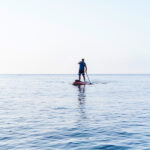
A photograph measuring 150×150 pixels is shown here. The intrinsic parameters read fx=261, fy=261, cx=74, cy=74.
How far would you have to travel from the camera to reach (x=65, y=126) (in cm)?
927

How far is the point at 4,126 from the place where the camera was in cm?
936

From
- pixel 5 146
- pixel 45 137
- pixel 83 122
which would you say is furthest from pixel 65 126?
pixel 5 146

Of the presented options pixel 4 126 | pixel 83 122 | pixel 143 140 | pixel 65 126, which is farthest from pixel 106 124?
pixel 4 126

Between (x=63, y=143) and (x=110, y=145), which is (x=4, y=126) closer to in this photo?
(x=63, y=143)

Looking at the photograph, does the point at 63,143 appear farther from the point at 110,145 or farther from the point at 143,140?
the point at 143,140

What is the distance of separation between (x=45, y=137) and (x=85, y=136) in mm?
1204

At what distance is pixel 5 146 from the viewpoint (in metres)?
6.93

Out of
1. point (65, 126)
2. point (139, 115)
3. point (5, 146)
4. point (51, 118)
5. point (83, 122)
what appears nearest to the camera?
point (5, 146)

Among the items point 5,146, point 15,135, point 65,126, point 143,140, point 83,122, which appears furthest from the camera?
point 83,122

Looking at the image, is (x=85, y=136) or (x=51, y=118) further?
(x=51, y=118)

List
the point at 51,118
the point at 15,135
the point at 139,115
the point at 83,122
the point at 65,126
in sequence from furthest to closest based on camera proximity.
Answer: the point at 139,115 < the point at 51,118 < the point at 83,122 < the point at 65,126 < the point at 15,135

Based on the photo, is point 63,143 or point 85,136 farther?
point 85,136

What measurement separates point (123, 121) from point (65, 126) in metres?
2.45

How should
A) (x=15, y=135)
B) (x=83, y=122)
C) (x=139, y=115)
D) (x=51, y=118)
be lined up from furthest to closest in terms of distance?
(x=139, y=115) → (x=51, y=118) → (x=83, y=122) → (x=15, y=135)
